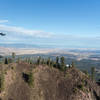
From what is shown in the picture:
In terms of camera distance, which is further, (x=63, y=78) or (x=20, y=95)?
(x=63, y=78)

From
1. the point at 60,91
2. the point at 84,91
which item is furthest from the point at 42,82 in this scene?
the point at 84,91

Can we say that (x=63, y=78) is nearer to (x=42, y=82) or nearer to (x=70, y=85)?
(x=70, y=85)

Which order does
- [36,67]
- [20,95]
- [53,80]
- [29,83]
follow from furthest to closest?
[36,67], [53,80], [29,83], [20,95]

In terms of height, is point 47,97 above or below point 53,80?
below

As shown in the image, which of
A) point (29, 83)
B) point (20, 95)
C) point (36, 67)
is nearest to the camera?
point (20, 95)

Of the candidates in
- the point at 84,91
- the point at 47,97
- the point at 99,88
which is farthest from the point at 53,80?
the point at 99,88

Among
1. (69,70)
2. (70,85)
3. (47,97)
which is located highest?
(69,70)
